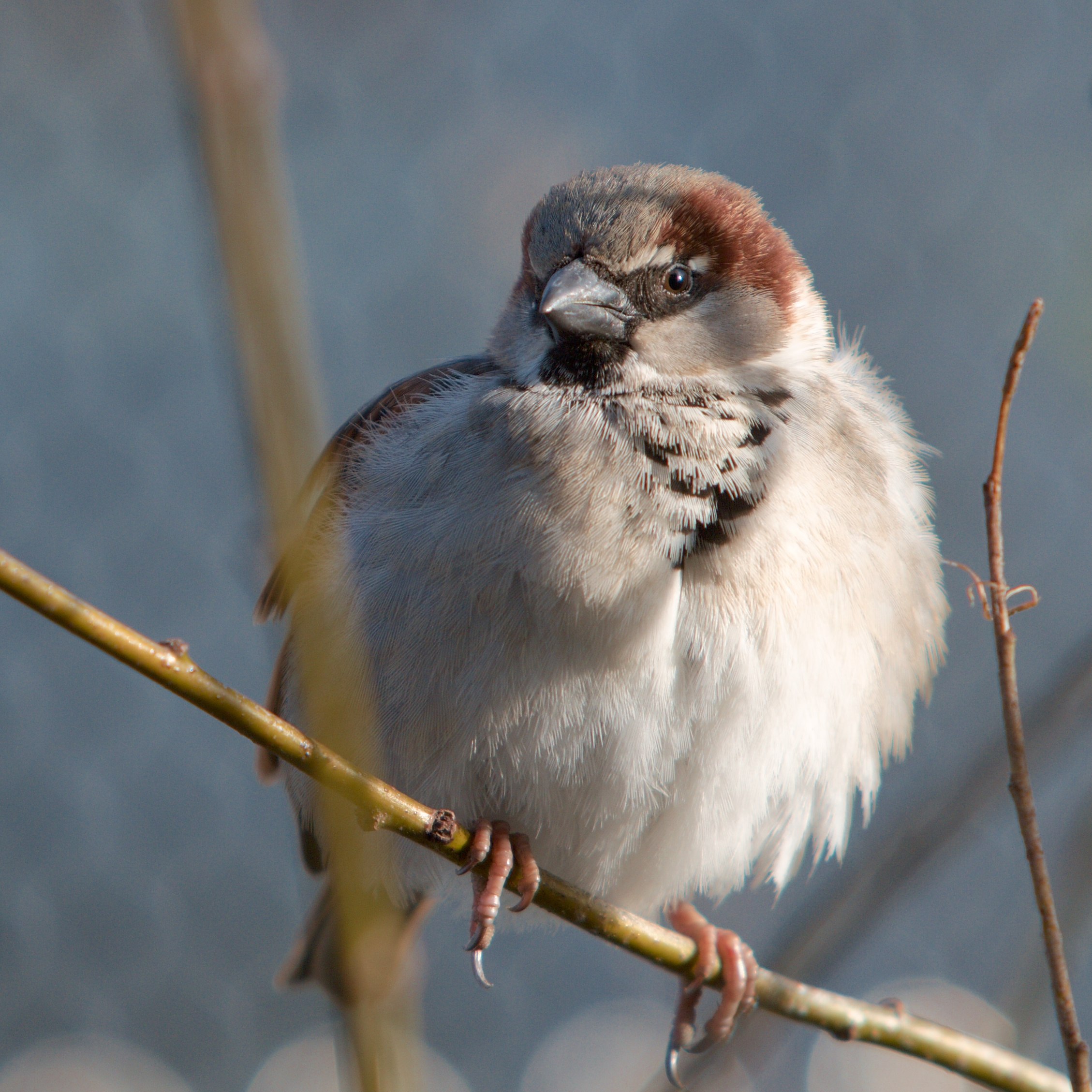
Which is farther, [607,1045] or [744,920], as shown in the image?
[607,1045]

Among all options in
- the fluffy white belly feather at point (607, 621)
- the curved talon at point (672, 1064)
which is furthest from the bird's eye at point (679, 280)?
the curved talon at point (672, 1064)

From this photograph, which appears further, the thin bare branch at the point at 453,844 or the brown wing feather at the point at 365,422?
the brown wing feather at the point at 365,422

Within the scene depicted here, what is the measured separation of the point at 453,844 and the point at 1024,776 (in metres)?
0.48

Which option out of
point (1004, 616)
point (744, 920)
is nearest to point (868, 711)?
point (1004, 616)

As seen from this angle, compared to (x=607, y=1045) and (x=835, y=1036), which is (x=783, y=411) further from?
(x=607, y=1045)

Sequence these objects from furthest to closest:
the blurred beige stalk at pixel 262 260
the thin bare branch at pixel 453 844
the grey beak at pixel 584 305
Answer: the grey beak at pixel 584 305, the thin bare branch at pixel 453 844, the blurred beige stalk at pixel 262 260

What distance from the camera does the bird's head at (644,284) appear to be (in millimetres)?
1437

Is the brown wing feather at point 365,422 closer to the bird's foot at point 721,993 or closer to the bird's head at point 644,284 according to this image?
the bird's head at point 644,284

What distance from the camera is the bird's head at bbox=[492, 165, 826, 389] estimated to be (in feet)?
4.71

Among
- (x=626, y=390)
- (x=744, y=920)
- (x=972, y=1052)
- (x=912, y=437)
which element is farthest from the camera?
(x=744, y=920)

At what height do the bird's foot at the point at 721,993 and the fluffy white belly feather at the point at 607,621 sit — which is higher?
the fluffy white belly feather at the point at 607,621

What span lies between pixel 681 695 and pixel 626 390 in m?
0.37

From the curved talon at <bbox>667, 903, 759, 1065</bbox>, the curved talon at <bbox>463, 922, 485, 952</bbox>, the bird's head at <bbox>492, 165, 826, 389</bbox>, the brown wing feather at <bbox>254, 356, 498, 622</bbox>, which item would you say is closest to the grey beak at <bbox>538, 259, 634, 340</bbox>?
the bird's head at <bbox>492, 165, 826, 389</bbox>

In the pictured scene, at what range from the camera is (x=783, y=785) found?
5.01 feet
